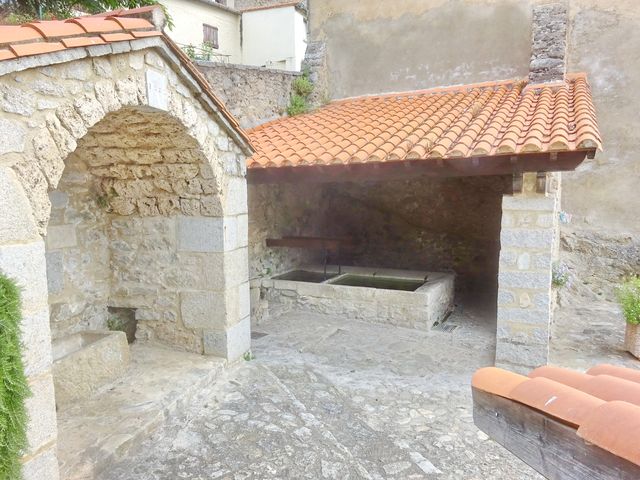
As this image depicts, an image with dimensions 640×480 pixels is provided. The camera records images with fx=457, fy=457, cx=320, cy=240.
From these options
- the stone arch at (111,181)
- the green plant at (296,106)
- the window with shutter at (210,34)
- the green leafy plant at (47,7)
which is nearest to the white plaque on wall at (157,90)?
the stone arch at (111,181)

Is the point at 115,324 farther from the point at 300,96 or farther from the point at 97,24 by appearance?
the point at 300,96

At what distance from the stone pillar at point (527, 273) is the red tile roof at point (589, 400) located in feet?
9.06

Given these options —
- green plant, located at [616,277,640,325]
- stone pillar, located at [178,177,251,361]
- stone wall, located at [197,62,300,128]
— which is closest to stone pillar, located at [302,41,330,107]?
stone wall, located at [197,62,300,128]

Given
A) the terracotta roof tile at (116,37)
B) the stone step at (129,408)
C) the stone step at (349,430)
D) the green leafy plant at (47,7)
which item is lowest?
the stone step at (349,430)

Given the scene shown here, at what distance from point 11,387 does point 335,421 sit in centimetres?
228

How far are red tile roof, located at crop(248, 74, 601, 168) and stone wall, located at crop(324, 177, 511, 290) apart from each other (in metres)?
1.74

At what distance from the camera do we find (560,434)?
1242 millimetres

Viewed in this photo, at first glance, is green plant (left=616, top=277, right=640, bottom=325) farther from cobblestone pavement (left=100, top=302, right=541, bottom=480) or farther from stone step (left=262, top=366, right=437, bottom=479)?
stone step (left=262, top=366, right=437, bottom=479)

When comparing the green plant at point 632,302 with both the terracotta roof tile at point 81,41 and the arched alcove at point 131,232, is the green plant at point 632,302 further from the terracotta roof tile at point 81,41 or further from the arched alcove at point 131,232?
the terracotta roof tile at point 81,41

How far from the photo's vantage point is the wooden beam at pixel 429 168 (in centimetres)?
410

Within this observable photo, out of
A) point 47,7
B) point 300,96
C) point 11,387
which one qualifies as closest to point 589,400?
point 11,387

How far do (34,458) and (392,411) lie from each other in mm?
2498

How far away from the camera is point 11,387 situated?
1959 millimetres

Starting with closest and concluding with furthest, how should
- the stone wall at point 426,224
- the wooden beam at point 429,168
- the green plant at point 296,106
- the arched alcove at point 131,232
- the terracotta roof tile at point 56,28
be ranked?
the terracotta roof tile at point 56,28
the arched alcove at point 131,232
the wooden beam at point 429,168
the green plant at point 296,106
the stone wall at point 426,224
